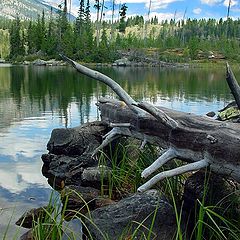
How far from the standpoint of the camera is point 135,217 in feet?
19.2

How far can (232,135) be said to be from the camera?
5375 millimetres

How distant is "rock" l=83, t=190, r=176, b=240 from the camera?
224 inches

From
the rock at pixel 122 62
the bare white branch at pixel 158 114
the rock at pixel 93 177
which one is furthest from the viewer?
the rock at pixel 122 62

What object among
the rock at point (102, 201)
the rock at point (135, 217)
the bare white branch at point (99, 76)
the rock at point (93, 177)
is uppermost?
the bare white branch at point (99, 76)

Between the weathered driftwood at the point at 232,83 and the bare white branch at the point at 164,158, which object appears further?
the bare white branch at the point at 164,158

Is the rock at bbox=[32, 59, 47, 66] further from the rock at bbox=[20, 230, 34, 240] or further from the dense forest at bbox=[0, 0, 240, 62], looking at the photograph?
the rock at bbox=[20, 230, 34, 240]

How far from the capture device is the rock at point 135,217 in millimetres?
5684

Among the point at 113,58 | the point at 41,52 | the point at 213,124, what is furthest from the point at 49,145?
the point at 41,52

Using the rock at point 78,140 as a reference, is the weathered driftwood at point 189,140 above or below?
above

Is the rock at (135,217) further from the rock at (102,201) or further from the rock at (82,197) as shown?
the rock at (82,197)

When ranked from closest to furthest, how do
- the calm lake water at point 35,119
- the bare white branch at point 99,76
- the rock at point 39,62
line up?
the bare white branch at point 99,76, the calm lake water at point 35,119, the rock at point 39,62

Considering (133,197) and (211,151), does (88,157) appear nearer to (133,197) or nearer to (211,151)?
(133,197)

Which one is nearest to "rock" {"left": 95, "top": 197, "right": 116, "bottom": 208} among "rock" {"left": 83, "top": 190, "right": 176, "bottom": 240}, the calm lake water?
"rock" {"left": 83, "top": 190, "right": 176, "bottom": 240}

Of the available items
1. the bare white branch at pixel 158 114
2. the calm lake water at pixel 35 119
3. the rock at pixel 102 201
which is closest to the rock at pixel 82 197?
the rock at pixel 102 201
